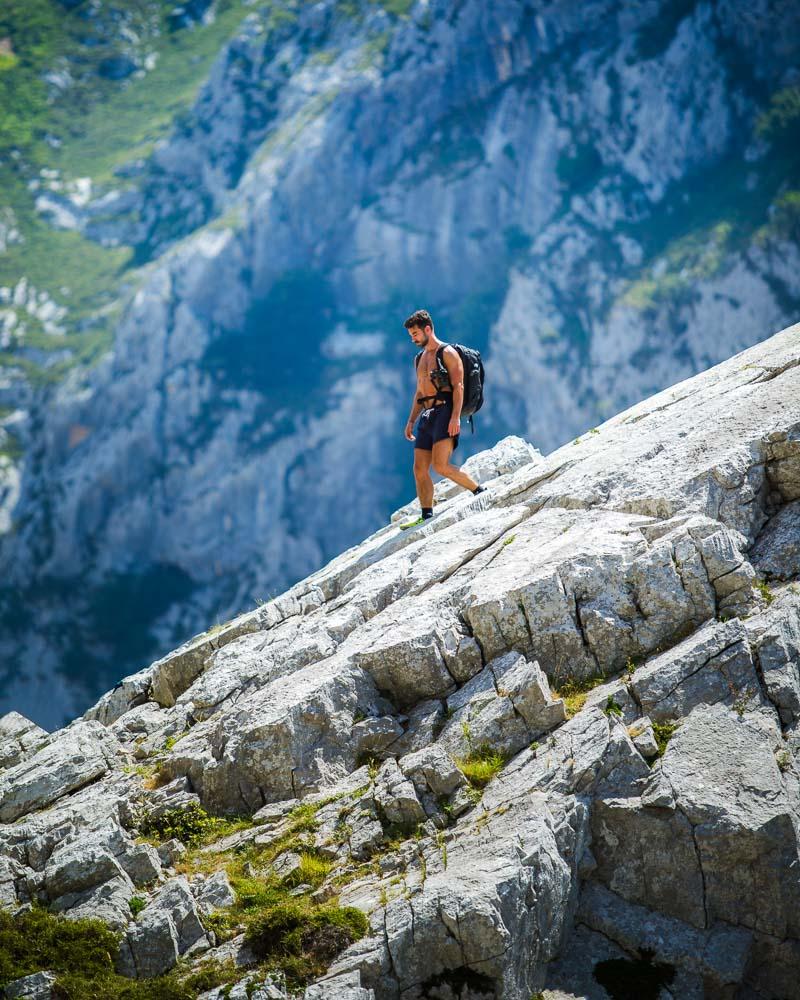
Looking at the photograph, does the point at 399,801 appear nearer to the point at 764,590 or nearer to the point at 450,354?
the point at 764,590

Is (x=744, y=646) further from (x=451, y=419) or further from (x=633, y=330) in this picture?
(x=633, y=330)

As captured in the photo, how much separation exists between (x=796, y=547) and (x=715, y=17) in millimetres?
116476

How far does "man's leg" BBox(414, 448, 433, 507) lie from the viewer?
16188 millimetres

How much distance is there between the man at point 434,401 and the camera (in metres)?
15.7

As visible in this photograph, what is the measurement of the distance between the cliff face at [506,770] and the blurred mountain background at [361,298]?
88.7 metres

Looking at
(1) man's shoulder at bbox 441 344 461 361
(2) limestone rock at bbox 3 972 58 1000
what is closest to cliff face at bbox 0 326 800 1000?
(2) limestone rock at bbox 3 972 58 1000

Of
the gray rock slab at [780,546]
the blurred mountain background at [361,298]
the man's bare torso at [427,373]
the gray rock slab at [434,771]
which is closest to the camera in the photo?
the gray rock slab at [434,771]

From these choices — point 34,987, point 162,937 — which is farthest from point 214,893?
point 34,987

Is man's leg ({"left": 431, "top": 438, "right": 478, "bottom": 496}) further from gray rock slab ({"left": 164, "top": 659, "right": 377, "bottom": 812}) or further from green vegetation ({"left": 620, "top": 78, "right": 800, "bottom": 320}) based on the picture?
green vegetation ({"left": 620, "top": 78, "right": 800, "bottom": 320})

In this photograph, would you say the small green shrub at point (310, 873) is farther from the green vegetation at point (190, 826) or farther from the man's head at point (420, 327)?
the man's head at point (420, 327)

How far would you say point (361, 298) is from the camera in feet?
382

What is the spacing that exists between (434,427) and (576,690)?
20.4 ft

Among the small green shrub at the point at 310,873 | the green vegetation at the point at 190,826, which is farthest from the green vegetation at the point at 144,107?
the small green shrub at the point at 310,873

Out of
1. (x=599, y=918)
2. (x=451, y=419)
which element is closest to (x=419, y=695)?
(x=599, y=918)
